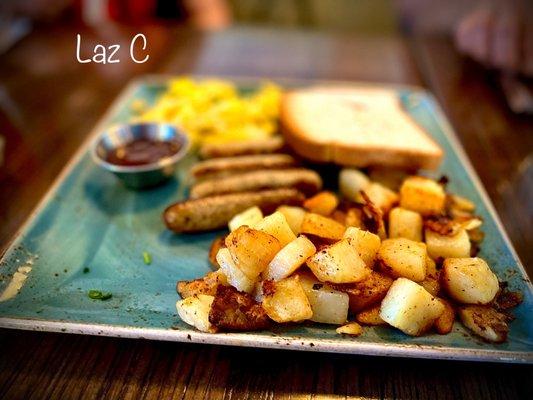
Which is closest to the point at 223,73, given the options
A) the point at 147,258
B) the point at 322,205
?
the point at 322,205

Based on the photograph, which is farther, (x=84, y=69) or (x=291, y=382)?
(x=84, y=69)

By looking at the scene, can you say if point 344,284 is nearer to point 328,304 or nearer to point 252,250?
point 328,304

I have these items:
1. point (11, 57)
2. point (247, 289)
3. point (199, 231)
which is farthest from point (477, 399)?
point (11, 57)

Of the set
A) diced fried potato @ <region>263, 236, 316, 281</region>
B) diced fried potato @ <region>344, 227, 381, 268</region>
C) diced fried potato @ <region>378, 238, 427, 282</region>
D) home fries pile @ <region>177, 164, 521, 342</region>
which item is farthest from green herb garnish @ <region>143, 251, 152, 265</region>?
Answer: diced fried potato @ <region>378, 238, 427, 282</region>

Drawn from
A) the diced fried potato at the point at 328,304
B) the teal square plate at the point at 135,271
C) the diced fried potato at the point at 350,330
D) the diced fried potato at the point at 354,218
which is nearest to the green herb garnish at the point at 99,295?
the teal square plate at the point at 135,271

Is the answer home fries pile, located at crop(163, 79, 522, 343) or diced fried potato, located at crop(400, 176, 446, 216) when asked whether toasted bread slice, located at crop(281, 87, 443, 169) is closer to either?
home fries pile, located at crop(163, 79, 522, 343)

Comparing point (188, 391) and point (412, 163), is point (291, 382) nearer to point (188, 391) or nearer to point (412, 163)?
point (188, 391)
